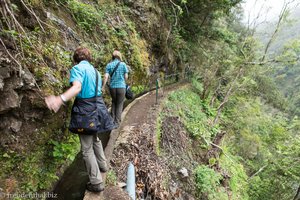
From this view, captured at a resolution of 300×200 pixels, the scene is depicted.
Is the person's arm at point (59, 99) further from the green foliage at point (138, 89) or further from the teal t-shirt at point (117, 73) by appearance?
the green foliage at point (138, 89)

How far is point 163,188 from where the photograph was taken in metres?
5.52

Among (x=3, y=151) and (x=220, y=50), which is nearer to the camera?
(x=3, y=151)

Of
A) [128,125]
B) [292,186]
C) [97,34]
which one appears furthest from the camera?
[292,186]

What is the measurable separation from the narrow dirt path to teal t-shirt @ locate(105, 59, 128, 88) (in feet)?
4.28

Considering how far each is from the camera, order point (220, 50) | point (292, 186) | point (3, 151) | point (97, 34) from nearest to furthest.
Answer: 1. point (3, 151)
2. point (97, 34)
3. point (292, 186)
4. point (220, 50)

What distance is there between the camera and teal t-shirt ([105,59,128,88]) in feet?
18.5

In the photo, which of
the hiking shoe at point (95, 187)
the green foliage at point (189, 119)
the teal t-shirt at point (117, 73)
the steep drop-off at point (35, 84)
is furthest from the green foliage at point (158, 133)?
the hiking shoe at point (95, 187)

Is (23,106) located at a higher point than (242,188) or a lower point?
higher

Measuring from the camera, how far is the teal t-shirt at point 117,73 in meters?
5.64

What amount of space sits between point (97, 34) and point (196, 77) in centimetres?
1307

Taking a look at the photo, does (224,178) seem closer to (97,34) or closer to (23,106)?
(97,34)

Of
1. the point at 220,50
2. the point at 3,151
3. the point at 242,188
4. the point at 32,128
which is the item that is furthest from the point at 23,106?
the point at 220,50

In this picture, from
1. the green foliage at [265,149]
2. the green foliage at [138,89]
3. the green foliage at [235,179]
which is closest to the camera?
the green foliage at [138,89]

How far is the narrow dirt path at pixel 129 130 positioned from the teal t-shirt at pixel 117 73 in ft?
4.28
